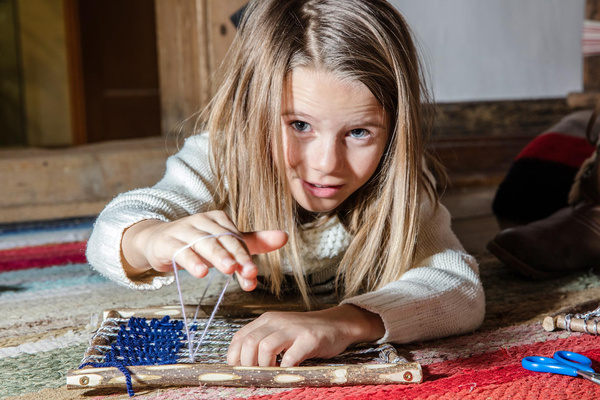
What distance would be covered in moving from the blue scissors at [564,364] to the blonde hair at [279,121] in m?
0.25

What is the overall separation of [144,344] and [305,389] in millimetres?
203

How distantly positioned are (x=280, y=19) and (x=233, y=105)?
0.45 feet

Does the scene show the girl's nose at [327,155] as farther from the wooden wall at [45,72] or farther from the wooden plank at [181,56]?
the wooden wall at [45,72]

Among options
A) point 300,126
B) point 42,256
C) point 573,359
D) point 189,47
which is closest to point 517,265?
point 573,359

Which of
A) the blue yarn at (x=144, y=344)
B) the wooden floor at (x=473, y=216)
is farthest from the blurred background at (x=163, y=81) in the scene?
the blue yarn at (x=144, y=344)

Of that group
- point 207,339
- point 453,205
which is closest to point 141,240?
point 207,339

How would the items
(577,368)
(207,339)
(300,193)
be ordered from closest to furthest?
(577,368), (207,339), (300,193)

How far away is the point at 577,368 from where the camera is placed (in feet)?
2.20

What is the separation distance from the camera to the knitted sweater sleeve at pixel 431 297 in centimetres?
78

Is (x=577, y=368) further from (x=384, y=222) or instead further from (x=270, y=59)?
(x=270, y=59)

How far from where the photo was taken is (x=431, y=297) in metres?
0.81

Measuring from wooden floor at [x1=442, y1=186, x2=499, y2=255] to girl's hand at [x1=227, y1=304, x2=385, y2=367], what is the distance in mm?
670

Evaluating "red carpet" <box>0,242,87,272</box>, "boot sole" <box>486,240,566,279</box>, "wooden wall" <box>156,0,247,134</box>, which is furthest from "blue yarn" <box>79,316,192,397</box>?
"wooden wall" <box>156,0,247,134</box>

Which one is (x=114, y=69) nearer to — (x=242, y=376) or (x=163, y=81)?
(x=163, y=81)
